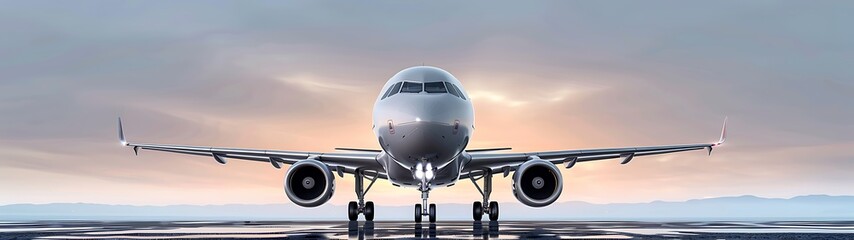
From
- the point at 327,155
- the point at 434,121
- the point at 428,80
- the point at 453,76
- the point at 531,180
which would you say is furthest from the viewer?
the point at 327,155

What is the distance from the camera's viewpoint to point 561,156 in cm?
2708

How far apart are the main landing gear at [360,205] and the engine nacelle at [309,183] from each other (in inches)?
118

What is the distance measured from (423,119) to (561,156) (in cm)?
1018

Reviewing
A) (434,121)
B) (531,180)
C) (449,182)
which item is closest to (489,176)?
(449,182)

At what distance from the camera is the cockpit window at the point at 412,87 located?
63.9 ft

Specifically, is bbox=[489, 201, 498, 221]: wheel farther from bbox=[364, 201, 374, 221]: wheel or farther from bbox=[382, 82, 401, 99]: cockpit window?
bbox=[382, 82, 401, 99]: cockpit window

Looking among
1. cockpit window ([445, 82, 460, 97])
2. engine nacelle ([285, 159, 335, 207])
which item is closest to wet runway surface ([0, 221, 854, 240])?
engine nacelle ([285, 159, 335, 207])

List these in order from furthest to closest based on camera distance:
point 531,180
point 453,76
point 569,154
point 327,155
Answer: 1. point 569,154
2. point 327,155
3. point 531,180
4. point 453,76

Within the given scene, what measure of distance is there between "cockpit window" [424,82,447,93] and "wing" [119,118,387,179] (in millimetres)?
5419

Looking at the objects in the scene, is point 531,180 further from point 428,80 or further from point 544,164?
point 428,80

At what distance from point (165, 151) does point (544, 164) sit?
1415cm

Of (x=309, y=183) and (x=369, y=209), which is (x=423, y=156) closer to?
(x=309, y=183)

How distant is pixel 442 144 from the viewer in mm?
18703

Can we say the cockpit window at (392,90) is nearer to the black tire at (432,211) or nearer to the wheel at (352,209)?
the black tire at (432,211)
